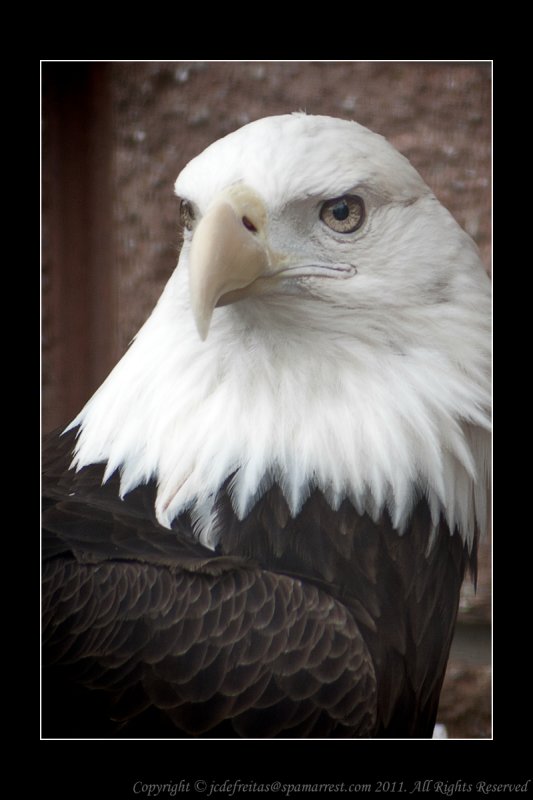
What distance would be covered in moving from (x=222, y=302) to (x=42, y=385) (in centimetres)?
25

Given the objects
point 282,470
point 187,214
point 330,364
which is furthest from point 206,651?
point 187,214

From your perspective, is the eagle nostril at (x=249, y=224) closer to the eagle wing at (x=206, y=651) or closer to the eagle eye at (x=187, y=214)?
the eagle eye at (x=187, y=214)

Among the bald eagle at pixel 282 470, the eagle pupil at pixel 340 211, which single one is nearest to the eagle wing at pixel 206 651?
the bald eagle at pixel 282 470

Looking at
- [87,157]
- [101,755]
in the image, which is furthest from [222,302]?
[101,755]

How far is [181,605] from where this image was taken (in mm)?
758

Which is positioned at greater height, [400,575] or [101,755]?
[400,575]

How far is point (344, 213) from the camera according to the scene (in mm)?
810

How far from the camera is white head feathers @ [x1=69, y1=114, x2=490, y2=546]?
81 cm

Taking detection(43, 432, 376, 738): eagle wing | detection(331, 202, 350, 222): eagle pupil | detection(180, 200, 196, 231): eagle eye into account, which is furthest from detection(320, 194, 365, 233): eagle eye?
detection(43, 432, 376, 738): eagle wing

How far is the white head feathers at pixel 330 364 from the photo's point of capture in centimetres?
81

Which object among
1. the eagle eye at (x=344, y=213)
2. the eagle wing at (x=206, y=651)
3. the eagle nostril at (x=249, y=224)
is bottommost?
the eagle wing at (x=206, y=651)

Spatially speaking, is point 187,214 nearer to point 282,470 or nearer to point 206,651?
point 282,470

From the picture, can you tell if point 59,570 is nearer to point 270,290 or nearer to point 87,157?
point 270,290

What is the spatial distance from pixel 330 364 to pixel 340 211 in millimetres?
145
